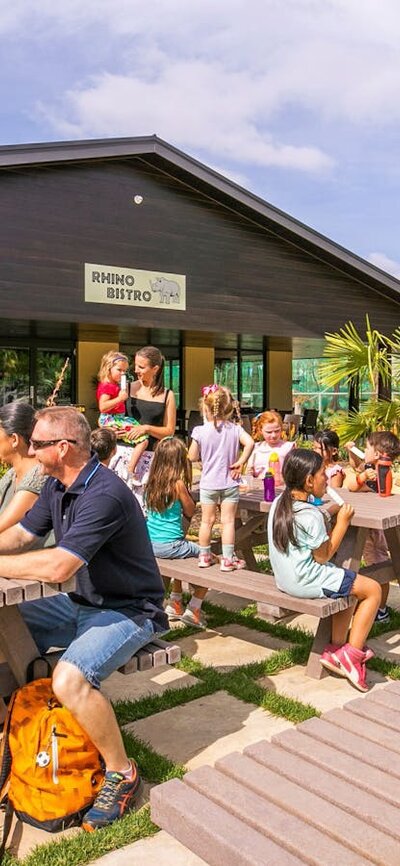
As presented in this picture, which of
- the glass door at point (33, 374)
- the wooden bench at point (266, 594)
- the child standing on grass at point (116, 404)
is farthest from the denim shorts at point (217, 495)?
the glass door at point (33, 374)

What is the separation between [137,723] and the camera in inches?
139

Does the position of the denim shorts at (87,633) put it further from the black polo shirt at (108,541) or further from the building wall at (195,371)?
the building wall at (195,371)

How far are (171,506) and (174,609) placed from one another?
0.81 m

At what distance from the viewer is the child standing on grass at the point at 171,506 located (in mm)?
4699

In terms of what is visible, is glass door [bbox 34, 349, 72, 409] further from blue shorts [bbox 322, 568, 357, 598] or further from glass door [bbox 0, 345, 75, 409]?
blue shorts [bbox 322, 568, 357, 598]

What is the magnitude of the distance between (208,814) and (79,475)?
52.9 inches

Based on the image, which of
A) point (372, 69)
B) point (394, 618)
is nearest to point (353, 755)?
point (394, 618)

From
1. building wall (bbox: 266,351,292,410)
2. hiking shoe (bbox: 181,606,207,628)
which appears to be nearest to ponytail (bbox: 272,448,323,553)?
hiking shoe (bbox: 181,606,207,628)

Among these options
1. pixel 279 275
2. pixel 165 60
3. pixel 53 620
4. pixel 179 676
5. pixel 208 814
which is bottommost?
pixel 179 676

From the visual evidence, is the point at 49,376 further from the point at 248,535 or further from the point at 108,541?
the point at 108,541

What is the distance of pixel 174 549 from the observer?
192 inches

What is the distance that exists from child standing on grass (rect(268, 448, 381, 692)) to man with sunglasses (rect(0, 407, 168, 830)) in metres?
1.01

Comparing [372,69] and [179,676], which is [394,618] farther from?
[372,69]

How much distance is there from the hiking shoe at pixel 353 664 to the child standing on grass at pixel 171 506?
122cm
